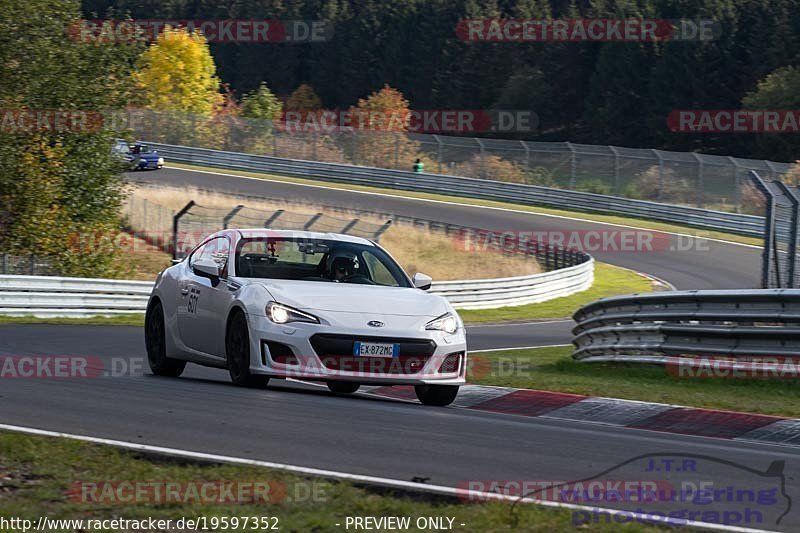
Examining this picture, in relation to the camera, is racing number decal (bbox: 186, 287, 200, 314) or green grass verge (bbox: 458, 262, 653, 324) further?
green grass verge (bbox: 458, 262, 653, 324)

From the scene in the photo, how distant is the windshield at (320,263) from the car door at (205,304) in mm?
254

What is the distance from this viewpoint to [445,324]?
35.0ft

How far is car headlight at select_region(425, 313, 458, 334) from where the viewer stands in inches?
415

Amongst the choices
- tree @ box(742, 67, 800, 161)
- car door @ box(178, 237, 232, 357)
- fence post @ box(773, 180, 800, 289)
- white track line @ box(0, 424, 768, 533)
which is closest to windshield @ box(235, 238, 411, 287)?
car door @ box(178, 237, 232, 357)

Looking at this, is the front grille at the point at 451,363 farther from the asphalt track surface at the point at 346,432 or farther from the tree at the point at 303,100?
the tree at the point at 303,100

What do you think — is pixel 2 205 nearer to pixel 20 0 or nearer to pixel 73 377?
pixel 20 0

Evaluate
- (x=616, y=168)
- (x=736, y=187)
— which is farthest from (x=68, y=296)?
(x=616, y=168)

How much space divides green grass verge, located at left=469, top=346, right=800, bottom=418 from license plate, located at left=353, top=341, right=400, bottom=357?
7.67 feet

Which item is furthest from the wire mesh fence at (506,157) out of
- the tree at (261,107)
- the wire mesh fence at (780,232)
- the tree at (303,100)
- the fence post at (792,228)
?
the tree at (303,100)

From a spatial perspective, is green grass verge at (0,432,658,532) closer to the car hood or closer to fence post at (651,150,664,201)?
the car hood

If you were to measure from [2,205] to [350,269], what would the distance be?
77.3 feet

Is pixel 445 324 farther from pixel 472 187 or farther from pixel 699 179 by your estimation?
pixel 472 187

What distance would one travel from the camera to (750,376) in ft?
41.6

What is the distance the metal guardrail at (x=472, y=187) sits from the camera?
162 feet
